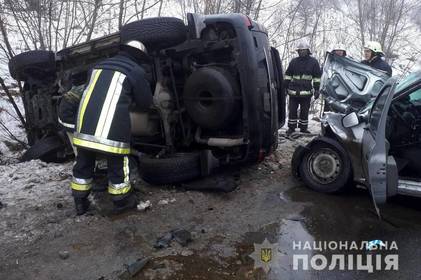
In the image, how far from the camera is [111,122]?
11.9 ft

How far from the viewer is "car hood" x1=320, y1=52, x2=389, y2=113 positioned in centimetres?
521

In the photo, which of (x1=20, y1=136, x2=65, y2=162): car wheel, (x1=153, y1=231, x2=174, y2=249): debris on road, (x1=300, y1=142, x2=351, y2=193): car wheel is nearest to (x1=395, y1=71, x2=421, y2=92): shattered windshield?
(x1=300, y1=142, x2=351, y2=193): car wheel

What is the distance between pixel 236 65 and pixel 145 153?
150 centimetres

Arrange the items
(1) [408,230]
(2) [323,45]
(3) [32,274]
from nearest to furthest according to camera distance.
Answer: (3) [32,274] → (1) [408,230] → (2) [323,45]

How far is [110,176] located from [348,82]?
346 centimetres

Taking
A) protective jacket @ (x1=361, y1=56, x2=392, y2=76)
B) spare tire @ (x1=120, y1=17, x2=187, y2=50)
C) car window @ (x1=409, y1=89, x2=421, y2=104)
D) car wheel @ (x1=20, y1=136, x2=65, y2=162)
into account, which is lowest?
car wheel @ (x1=20, y1=136, x2=65, y2=162)

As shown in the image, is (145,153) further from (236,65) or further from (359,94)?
(359,94)

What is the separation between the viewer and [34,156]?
494 centimetres

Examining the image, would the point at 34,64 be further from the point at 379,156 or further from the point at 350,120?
the point at 379,156

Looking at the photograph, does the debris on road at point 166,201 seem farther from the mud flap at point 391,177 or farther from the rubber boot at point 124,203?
the mud flap at point 391,177

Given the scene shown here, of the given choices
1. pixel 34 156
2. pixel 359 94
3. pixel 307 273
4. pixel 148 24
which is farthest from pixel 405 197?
pixel 34 156

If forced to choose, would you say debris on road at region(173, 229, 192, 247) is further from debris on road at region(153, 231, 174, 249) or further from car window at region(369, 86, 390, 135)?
car window at region(369, 86, 390, 135)

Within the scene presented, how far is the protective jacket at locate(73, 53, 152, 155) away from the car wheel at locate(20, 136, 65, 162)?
1467 millimetres

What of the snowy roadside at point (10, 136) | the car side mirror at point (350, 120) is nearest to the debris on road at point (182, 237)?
the car side mirror at point (350, 120)
